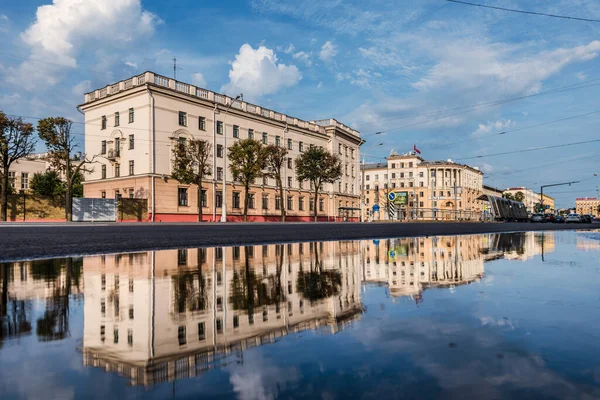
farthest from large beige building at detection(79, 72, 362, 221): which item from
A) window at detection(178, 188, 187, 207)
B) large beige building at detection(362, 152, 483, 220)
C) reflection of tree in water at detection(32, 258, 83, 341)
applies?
large beige building at detection(362, 152, 483, 220)

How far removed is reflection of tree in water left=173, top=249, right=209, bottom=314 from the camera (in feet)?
10.6

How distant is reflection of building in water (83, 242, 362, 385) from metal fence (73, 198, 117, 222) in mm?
34785

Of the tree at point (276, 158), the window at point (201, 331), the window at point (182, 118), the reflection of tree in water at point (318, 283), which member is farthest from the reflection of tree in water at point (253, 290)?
the tree at point (276, 158)

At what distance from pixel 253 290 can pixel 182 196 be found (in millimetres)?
42069

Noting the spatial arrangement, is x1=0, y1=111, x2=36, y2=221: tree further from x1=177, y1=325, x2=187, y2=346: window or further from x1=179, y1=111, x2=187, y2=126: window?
x1=177, y1=325, x2=187, y2=346: window

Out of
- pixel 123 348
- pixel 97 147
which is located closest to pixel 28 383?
pixel 123 348

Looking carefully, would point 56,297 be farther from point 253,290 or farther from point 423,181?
point 423,181

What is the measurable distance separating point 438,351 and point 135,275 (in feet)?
12.3

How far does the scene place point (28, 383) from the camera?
5.67 feet

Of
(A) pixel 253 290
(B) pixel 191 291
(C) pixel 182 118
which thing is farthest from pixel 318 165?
(B) pixel 191 291

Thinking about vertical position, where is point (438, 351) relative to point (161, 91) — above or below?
below

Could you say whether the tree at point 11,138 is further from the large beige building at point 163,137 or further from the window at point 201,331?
the window at point 201,331

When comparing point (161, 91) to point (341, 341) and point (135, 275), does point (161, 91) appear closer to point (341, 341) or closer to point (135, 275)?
point (135, 275)

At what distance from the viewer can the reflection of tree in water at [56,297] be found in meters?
2.52
